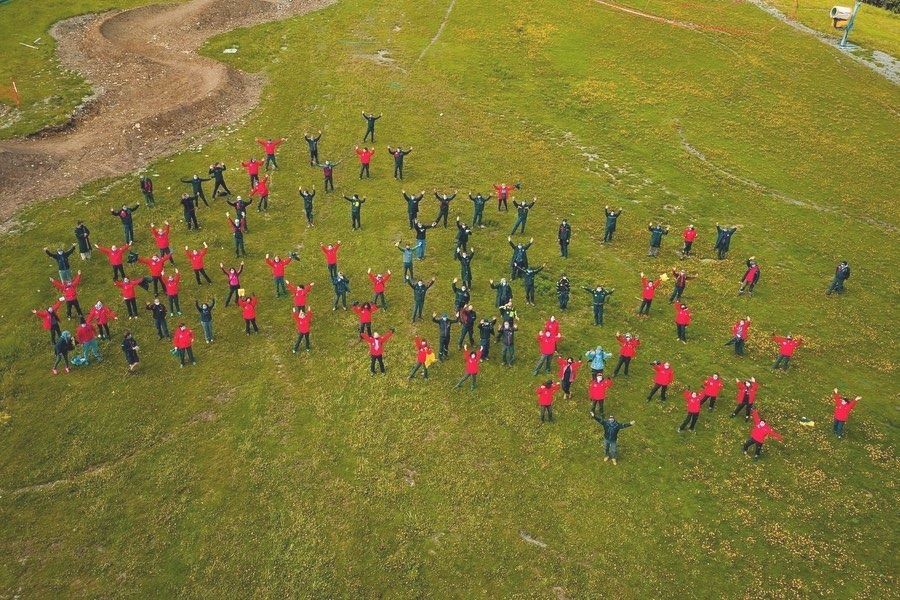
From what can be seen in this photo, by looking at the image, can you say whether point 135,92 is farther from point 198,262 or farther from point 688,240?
point 688,240

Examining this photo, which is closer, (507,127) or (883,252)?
(883,252)

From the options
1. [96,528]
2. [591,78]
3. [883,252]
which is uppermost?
[591,78]

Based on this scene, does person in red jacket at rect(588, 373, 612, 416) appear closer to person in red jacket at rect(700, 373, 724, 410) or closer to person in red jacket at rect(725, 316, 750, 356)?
person in red jacket at rect(700, 373, 724, 410)

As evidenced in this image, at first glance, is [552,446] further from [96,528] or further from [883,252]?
[883,252]

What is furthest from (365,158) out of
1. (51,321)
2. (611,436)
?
(611,436)

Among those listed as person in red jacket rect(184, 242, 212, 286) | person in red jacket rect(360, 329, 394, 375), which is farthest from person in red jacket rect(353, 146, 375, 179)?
person in red jacket rect(360, 329, 394, 375)

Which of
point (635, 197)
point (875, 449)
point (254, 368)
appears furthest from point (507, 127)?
point (875, 449)

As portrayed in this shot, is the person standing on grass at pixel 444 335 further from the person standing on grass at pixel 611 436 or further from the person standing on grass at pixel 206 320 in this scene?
the person standing on grass at pixel 206 320
